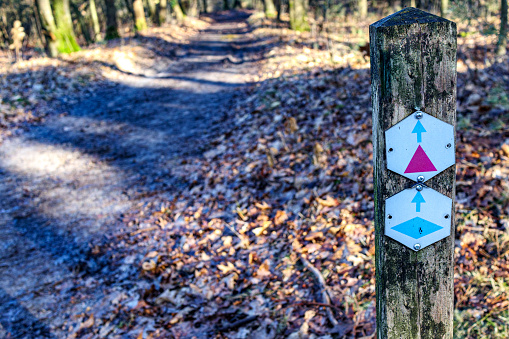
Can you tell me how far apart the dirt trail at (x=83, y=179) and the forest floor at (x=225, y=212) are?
0.03 m

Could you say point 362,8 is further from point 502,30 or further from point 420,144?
point 420,144

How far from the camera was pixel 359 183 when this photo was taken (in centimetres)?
441

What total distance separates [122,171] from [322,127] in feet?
12.0

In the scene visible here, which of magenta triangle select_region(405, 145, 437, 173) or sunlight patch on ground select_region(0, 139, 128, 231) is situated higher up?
magenta triangle select_region(405, 145, 437, 173)

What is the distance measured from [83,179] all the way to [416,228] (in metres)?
6.17

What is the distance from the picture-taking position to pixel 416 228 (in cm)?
153

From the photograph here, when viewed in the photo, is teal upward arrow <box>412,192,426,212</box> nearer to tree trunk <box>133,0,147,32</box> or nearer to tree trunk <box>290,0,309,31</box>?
tree trunk <box>290,0,309,31</box>

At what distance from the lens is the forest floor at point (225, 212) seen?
10.7ft

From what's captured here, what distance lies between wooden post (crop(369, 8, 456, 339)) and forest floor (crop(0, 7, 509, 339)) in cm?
126

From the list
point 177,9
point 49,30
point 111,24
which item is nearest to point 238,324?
point 49,30

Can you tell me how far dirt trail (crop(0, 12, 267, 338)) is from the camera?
155 inches

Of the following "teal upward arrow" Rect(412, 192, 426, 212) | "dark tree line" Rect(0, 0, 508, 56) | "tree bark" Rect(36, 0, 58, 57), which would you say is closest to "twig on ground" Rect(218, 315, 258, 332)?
"teal upward arrow" Rect(412, 192, 426, 212)

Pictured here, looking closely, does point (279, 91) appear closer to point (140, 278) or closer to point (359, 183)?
point (359, 183)

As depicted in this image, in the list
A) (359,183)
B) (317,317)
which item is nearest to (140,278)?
(317,317)
